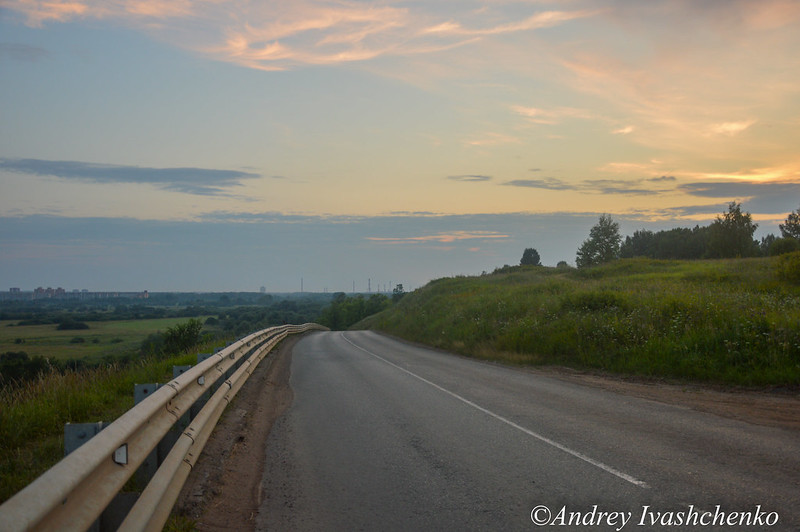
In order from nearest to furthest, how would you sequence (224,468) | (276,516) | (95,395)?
(276,516) < (224,468) < (95,395)

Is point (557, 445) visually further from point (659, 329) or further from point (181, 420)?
point (659, 329)

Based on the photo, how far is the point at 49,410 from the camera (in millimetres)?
7824

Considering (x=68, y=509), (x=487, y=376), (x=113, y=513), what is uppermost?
(x=68, y=509)

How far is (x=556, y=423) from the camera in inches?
366

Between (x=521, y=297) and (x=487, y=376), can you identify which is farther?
→ (x=521, y=297)

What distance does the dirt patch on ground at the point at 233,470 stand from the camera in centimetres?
533

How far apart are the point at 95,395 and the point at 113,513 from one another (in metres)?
6.19

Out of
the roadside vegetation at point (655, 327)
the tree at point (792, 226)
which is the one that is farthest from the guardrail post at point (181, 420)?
the tree at point (792, 226)

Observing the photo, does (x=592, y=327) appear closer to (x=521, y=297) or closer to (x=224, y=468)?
(x=521, y=297)

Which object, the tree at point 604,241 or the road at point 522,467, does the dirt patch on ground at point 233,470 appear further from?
the tree at point 604,241

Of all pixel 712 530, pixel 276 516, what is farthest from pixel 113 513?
pixel 712 530

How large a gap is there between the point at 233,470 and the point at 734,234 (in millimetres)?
76481

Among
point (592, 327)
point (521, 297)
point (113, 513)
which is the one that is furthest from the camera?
point (521, 297)

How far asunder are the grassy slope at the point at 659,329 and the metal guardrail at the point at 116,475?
1320 cm
